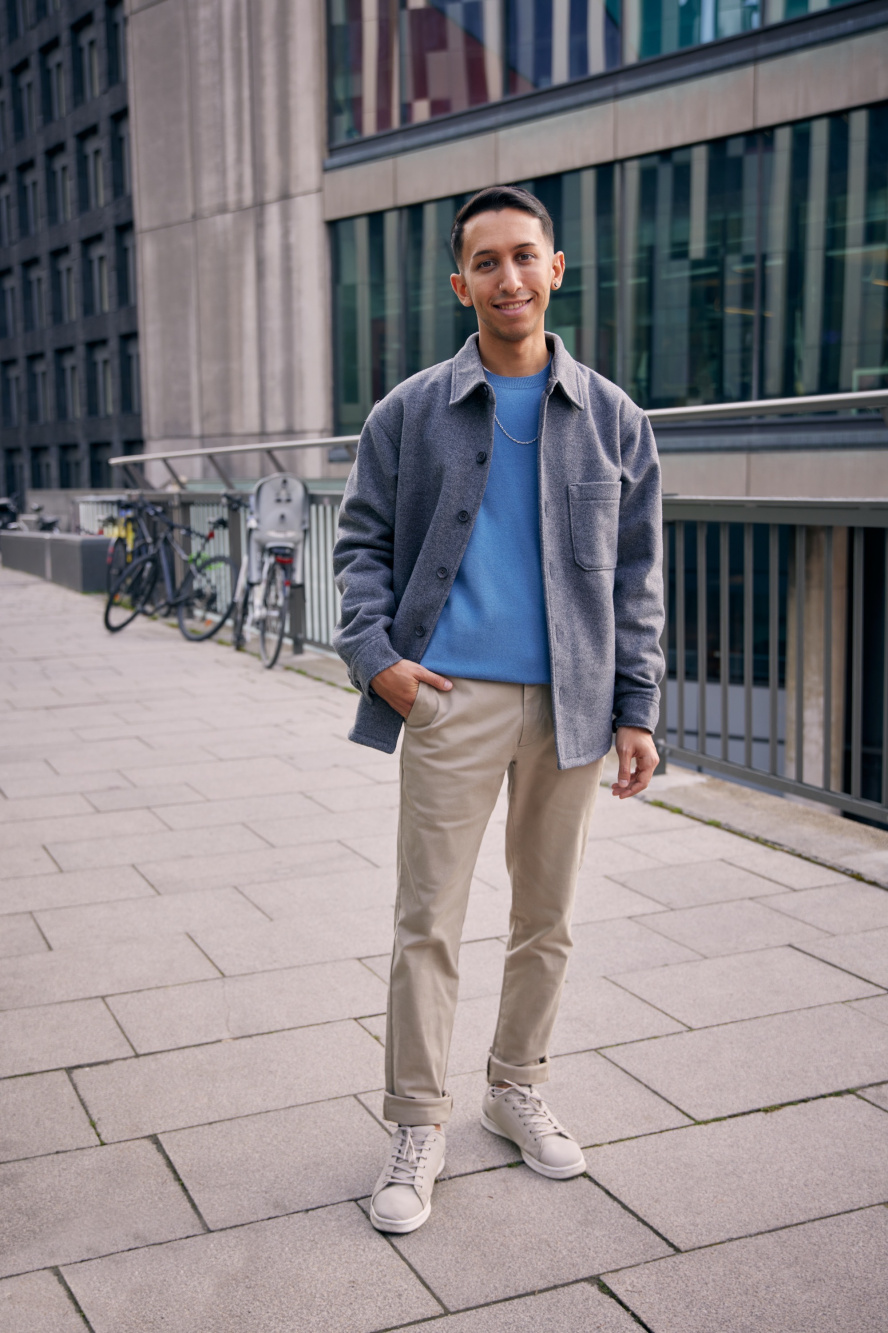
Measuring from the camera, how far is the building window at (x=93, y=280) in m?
36.8

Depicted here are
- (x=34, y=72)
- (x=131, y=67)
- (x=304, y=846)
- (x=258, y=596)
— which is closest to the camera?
(x=304, y=846)

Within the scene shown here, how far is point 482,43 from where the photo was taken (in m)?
16.7

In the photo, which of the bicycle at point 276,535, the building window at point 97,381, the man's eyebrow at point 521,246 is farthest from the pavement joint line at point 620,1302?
the building window at point 97,381

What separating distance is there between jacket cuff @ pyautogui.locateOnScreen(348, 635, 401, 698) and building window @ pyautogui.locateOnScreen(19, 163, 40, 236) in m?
41.5

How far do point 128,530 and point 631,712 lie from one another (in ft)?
39.6

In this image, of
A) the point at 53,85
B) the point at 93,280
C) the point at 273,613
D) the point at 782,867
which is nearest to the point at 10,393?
the point at 93,280

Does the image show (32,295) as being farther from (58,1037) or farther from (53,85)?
(58,1037)

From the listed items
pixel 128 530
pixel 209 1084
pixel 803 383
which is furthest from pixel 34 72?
pixel 209 1084

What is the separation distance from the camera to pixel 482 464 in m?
2.46

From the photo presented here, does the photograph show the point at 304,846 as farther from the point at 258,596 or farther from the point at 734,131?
the point at 734,131

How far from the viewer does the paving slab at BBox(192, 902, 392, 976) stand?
383cm

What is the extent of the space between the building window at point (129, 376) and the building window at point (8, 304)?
8515 millimetres

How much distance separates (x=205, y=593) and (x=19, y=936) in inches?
298

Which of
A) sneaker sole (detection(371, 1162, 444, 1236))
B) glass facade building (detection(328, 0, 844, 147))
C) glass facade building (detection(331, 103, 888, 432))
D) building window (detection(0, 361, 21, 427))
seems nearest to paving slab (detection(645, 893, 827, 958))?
sneaker sole (detection(371, 1162, 444, 1236))
